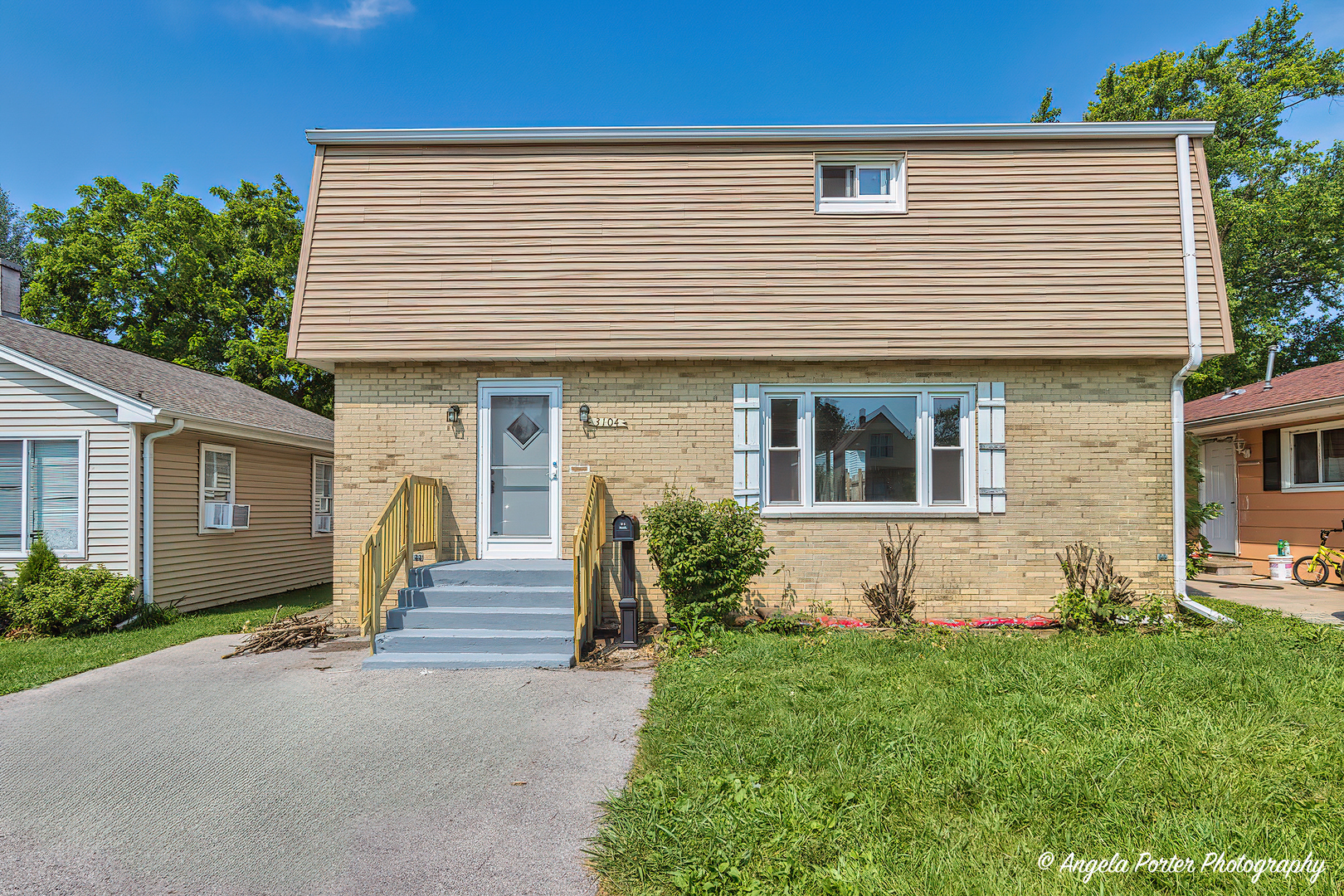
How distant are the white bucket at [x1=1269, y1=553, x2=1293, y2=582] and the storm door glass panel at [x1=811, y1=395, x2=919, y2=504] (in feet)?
24.2

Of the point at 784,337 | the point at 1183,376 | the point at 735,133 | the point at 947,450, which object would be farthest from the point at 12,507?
the point at 1183,376

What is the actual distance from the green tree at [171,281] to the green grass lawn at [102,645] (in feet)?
45.0

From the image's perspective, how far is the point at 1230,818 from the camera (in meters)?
3.08

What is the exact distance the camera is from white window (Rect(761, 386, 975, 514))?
26.0ft

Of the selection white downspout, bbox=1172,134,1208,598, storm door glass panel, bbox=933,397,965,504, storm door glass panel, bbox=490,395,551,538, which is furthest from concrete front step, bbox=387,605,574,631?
white downspout, bbox=1172,134,1208,598

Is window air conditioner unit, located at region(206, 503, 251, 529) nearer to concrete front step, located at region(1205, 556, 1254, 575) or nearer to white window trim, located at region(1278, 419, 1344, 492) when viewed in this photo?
concrete front step, located at region(1205, 556, 1254, 575)

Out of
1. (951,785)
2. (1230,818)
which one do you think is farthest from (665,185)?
(1230,818)

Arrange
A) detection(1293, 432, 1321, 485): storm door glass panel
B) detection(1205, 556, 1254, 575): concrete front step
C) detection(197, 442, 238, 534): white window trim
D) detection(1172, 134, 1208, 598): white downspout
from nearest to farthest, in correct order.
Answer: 1. detection(1172, 134, 1208, 598): white downspout
2. detection(197, 442, 238, 534): white window trim
3. detection(1293, 432, 1321, 485): storm door glass panel
4. detection(1205, 556, 1254, 575): concrete front step

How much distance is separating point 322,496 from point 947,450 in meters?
11.2

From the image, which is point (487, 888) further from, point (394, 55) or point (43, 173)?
point (43, 173)

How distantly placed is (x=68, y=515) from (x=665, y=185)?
8.64m

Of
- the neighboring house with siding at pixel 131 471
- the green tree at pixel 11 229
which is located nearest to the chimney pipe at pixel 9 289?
the neighboring house with siding at pixel 131 471

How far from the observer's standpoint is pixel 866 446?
26.2 feet

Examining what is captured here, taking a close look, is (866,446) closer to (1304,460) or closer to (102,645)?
(102,645)
